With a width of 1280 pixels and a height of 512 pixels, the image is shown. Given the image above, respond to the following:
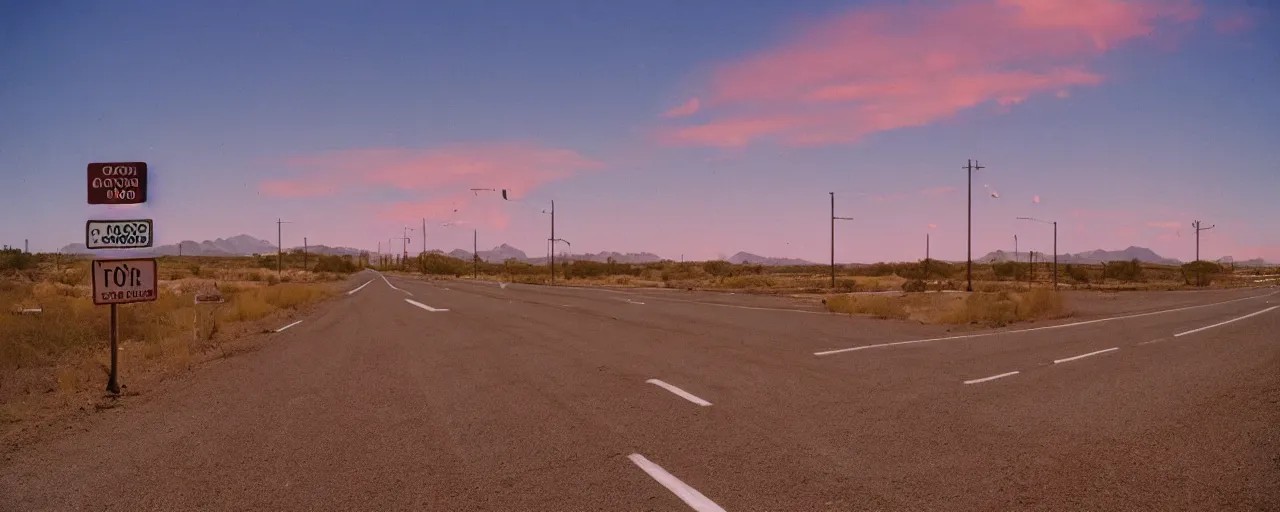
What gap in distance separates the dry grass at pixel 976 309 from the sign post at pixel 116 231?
1911 cm

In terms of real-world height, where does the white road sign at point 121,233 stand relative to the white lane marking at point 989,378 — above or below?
above

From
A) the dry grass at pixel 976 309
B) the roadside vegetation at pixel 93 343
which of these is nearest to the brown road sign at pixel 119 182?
the roadside vegetation at pixel 93 343

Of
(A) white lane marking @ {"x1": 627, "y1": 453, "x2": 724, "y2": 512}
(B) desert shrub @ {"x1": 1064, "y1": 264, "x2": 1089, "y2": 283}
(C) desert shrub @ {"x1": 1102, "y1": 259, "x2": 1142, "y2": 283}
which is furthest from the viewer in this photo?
(C) desert shrub @ {"x1": 1102, "y1": 259, "x2": 1142, "y2": 283}

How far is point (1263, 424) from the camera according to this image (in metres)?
7.03

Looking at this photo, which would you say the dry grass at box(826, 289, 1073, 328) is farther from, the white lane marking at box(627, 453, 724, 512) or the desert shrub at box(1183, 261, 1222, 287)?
the desert shrub at box(1183, 261, 1222, 287)

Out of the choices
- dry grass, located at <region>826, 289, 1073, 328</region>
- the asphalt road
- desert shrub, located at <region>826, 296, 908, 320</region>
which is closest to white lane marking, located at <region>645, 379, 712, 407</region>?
the asphalt road

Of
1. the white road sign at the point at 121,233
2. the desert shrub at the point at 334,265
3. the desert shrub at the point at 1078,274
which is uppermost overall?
the white road sign at the point at 121,233

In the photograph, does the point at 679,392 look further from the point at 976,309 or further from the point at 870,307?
the point at 870,307

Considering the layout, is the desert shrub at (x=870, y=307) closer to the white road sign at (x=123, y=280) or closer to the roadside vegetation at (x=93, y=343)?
Answer: the roadside vegetation at (x=93, y=343)

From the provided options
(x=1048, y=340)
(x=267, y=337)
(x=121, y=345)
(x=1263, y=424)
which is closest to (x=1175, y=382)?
(x=1263, y=424)

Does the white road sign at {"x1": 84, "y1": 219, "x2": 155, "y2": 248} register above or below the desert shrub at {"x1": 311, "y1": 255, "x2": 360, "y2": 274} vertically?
above

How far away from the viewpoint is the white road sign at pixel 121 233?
916 centimetres

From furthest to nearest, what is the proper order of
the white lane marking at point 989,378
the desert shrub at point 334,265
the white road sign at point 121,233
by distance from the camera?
the desert shrub at point 334,265, the white lane marking at point 989,378, the white road sign at point 121,233

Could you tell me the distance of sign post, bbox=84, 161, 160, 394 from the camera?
30.1 ft
